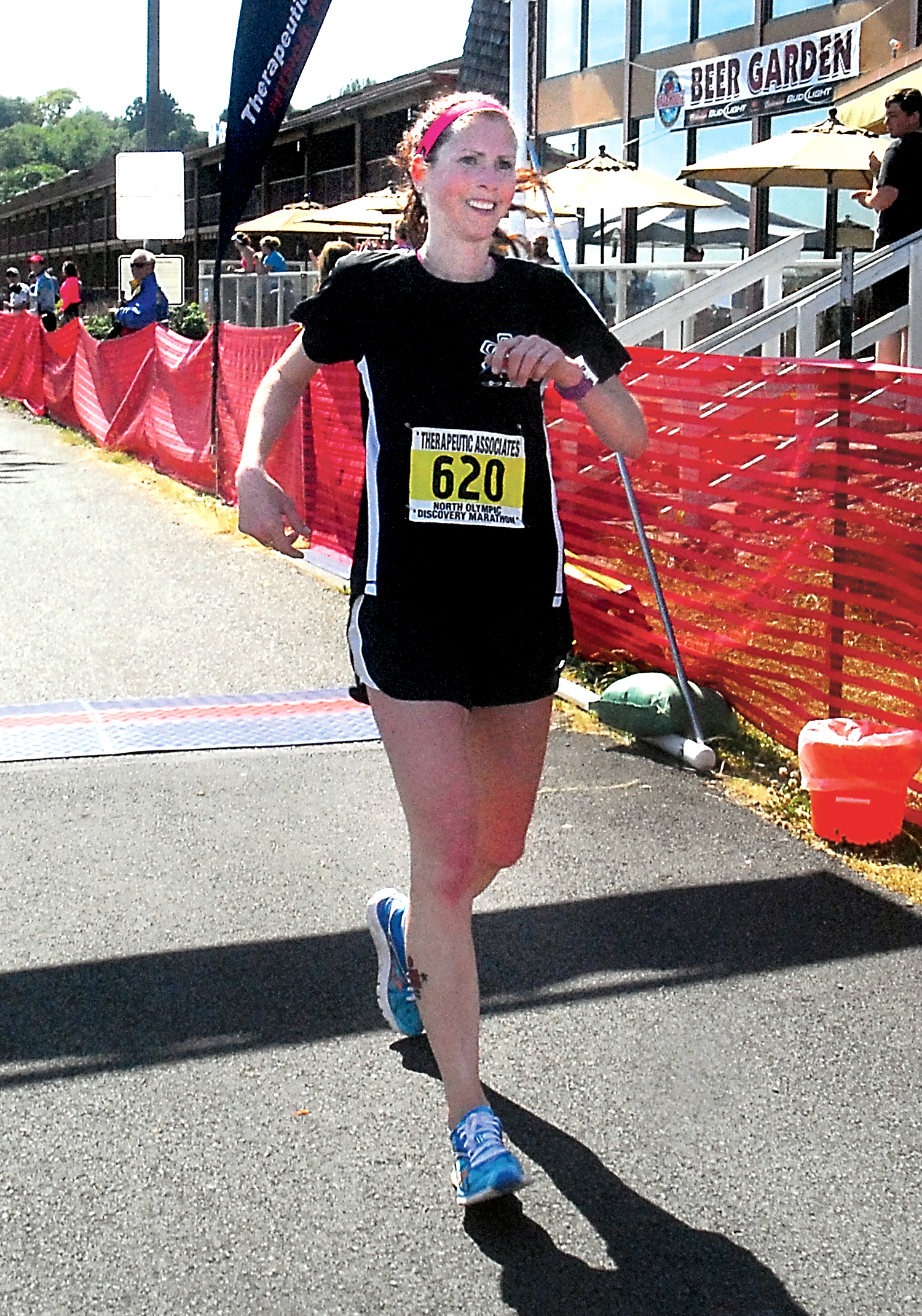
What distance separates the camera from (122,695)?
26.1ft

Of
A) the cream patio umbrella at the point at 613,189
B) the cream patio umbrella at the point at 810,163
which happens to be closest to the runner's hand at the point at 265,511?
the cream patio umbrella at the point at 810,163

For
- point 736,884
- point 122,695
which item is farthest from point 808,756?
point 122,695

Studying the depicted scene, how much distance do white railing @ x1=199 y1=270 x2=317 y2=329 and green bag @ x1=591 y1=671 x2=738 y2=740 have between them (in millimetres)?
13142

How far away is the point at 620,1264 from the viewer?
320cm

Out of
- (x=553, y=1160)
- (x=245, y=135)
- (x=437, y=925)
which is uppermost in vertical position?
(x=245, y=135)

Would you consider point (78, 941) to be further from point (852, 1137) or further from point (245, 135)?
point (245, 135)

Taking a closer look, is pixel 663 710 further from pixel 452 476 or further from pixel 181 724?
pixel 452 476

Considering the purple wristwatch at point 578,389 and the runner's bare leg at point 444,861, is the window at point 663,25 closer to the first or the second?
the purple wristwatch at point 578,389

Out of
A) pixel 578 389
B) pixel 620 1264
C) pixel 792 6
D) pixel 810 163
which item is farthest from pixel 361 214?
pixel 620 1264

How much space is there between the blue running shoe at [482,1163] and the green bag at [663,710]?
11.8ft

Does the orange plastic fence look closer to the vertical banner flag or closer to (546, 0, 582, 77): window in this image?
the vertical banner flag

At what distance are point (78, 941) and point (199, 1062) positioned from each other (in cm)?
91

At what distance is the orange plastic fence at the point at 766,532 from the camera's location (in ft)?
20.6

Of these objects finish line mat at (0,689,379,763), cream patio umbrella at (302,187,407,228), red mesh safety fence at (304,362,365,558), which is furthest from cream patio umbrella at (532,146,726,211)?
finish line mat at (0,689,379,763)
